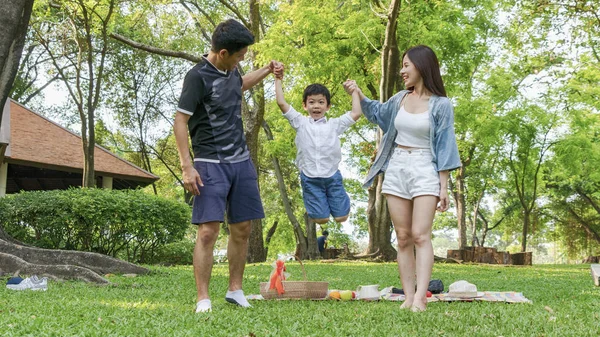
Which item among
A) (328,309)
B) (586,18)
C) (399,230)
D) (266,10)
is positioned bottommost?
(328,309)

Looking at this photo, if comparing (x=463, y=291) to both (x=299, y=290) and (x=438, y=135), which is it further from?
(x=438, y=135)

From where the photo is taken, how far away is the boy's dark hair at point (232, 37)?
4.64 meters

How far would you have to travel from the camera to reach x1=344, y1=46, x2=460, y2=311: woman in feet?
15.8

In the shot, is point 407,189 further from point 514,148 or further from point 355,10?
point 514,148

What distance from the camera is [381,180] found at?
1589cm

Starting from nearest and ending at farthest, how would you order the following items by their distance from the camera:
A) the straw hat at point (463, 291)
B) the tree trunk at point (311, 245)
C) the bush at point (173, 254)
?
the straw hat at point (463, 291) → the bush at point (173, 254) → the tree trunk at point (311, 245)

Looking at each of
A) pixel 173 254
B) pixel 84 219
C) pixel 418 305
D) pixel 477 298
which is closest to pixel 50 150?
pixel 173 254

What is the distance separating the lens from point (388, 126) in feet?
17.3

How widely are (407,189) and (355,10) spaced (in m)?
13.7

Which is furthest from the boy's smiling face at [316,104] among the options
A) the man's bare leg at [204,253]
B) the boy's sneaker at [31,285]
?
the boy's sneaker at [31,285]

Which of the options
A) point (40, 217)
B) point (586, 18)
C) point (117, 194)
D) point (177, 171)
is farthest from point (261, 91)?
point (177, 171)

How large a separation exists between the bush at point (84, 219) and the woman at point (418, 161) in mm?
8730

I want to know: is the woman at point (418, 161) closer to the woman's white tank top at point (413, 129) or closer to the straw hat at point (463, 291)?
the woman's white tank top at point (413, 129)

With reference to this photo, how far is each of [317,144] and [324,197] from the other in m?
0.48
